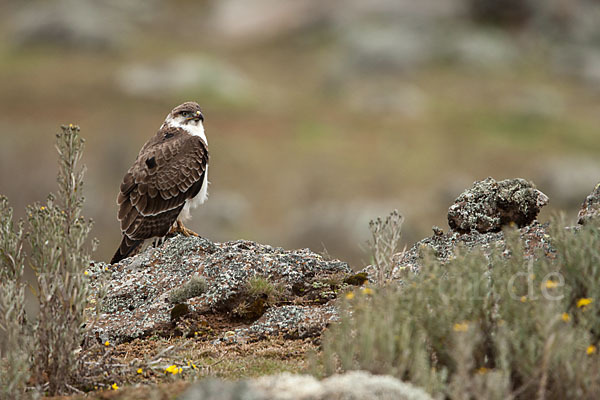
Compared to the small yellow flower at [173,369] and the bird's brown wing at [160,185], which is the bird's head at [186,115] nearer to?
the bird's brown wing at [160,185]

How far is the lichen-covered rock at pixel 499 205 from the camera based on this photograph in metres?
7.41

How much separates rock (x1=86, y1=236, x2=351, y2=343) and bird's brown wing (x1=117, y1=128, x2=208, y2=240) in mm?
504

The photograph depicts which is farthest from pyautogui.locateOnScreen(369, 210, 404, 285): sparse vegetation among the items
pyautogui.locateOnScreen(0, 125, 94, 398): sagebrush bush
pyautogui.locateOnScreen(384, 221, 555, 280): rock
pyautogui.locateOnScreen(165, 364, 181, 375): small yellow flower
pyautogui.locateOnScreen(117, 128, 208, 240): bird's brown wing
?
pyautogui.locateOnScreen(117, 128, 208, 240): bird's brown wing

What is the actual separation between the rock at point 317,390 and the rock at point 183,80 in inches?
1395

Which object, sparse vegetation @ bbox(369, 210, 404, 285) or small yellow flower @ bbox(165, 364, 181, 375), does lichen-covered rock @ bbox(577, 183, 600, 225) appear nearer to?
sparse vegetation @ bbox(369, 210, 404, 285)

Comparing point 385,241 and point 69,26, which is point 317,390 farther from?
point 69,26

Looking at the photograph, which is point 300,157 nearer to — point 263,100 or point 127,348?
point 263,100

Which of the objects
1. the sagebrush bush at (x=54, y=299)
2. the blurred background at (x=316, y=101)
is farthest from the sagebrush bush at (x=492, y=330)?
→ the blurred background at (x=316, y=101)

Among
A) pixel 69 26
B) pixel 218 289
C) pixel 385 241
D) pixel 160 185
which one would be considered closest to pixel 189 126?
pixel 160 185

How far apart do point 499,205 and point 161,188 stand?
4.08m

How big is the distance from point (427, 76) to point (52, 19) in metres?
25.0

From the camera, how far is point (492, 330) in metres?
4.99

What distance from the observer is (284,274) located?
7863 mm

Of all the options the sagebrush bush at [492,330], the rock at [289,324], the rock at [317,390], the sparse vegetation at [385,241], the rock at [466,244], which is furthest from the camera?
the rock at [466,244]
